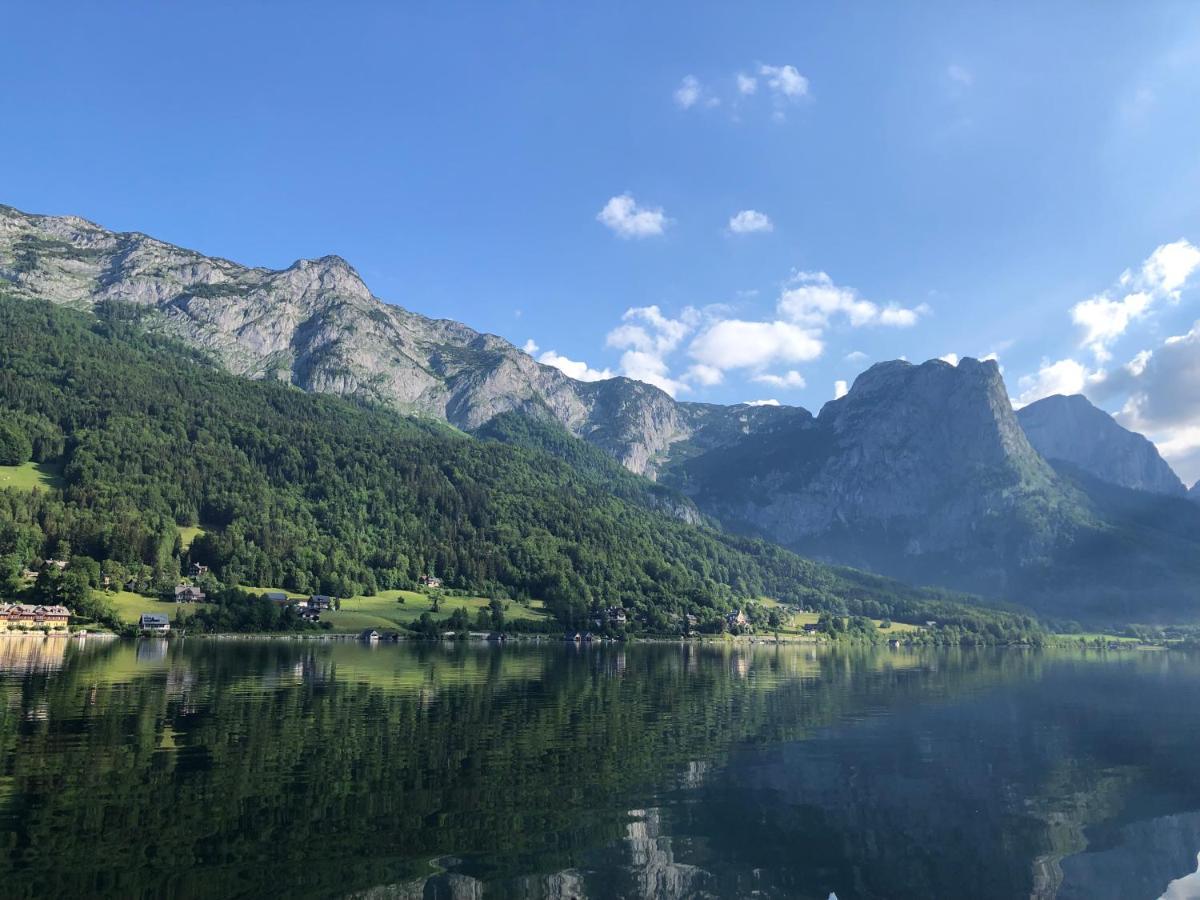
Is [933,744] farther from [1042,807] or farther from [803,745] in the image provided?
[1042,807]

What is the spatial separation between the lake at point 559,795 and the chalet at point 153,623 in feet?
238

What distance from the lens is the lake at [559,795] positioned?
24.9m

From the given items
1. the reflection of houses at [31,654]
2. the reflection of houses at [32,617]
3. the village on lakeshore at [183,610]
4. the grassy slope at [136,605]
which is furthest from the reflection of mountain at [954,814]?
the grassy slope at [136,605]

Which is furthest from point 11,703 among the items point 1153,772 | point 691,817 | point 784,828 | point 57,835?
point 1153,772

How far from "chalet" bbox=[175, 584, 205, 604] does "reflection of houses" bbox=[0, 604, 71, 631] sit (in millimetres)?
29242

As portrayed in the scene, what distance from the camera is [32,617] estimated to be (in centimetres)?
13225

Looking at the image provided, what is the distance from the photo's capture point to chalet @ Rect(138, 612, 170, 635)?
468 ft

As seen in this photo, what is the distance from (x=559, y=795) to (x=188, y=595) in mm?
162151

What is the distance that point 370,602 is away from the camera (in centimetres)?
19750

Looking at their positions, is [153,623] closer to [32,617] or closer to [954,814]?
[32,617]

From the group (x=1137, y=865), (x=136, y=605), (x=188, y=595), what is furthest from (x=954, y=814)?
(x=188, y=595)

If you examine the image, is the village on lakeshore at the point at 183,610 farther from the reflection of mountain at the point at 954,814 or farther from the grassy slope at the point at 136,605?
the reflection of mountain at the point at 954,814

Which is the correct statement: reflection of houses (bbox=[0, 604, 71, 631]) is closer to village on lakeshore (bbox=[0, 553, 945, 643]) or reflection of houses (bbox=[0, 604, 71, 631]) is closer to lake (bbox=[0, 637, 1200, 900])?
village on lakeshore (bbox=[0, 553, 945, 643])

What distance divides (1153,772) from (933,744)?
1352 cm
